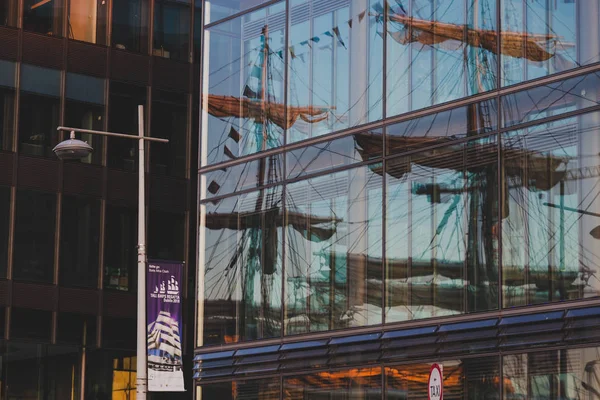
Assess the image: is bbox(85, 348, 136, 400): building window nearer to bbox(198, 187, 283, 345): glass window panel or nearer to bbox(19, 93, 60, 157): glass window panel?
bbox(19, 93, 60, 157): glass window panel

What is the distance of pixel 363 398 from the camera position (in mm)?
25750

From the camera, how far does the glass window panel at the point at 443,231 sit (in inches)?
Result: 927

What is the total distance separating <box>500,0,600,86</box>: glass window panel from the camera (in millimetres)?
22188

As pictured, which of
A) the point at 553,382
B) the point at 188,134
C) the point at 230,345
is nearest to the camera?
the point at 553,382

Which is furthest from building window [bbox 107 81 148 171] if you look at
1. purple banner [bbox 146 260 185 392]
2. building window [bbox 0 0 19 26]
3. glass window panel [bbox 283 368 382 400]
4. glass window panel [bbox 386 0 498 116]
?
glass window panel [bbox 386 0 498 116]

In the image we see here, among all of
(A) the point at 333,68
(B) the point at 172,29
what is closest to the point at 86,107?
(B) the point at 172,29

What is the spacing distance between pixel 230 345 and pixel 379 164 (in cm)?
601

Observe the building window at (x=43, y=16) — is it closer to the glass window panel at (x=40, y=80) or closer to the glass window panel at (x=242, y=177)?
the glass window panel at (x=40, y=80)

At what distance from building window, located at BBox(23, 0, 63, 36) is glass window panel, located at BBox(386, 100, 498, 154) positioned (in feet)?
75.5

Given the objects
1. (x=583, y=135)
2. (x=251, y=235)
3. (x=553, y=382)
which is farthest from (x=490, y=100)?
(x=251, y=235)

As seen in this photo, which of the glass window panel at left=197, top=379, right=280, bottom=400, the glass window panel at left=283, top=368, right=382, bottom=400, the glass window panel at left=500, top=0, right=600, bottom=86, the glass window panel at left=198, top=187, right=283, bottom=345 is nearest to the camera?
the glass window panel at left=500, top=0, right=600, bottom=86

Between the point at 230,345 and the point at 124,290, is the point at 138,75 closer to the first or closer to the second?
the point at 124,290

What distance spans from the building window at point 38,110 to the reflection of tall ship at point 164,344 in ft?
62.8

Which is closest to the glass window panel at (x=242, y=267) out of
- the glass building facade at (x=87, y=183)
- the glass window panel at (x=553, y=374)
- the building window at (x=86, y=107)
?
the glass window panel at (x=553, y=374)
